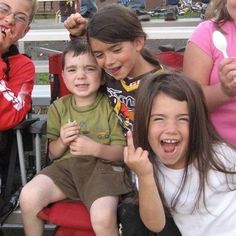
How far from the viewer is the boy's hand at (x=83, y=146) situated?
296 centimetres

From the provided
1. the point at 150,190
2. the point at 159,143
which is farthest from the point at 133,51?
the point at 150,190

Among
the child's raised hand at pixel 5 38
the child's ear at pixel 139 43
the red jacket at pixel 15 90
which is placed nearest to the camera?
the child's ear at pixel 139 43

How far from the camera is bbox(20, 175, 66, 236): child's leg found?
279 cm

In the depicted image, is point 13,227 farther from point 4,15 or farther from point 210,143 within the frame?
point 210,143

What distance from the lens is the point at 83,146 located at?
2.95 m

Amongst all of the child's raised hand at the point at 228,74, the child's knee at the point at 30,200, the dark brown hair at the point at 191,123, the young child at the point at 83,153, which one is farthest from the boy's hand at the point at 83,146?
the child's raised hand at the point at 228,74

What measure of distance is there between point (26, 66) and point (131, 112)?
0.78 meters

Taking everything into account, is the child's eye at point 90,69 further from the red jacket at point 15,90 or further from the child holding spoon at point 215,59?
the child holding spoon at point 215,59

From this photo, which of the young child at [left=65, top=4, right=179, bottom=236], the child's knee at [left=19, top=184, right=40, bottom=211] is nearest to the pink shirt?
the young child at [left=65, top=4, right=179, bottom=236]

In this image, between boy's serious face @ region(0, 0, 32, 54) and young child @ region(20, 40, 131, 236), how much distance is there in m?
0.34

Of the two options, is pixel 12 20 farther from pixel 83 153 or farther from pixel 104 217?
pixel 104 217

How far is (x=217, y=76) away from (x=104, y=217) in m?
0.88

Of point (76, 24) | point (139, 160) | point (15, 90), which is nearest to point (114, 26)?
point (76, 24)

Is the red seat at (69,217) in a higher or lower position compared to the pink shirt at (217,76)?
lower
